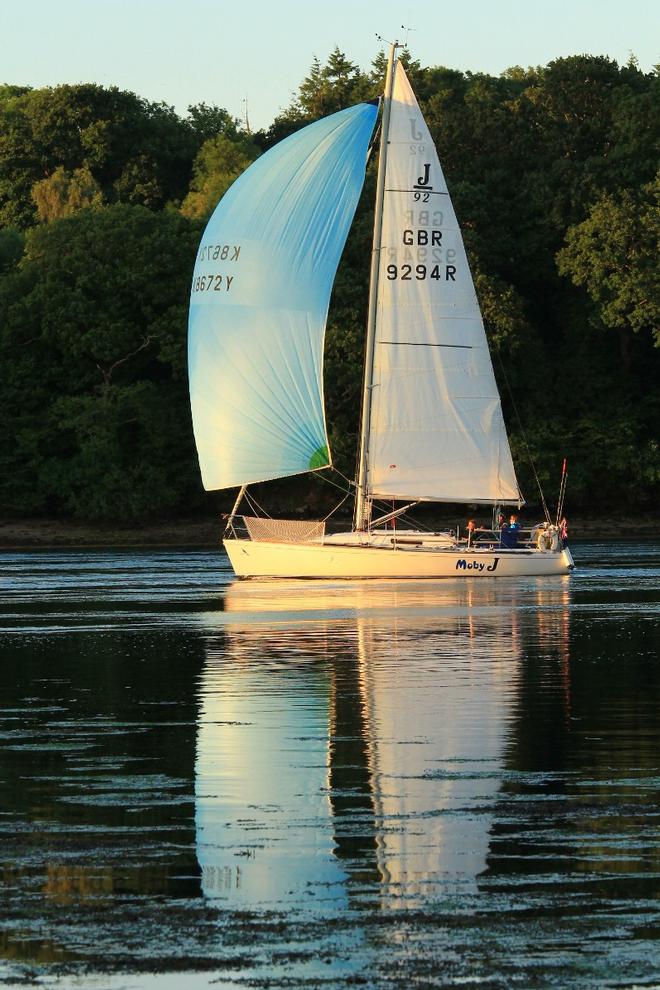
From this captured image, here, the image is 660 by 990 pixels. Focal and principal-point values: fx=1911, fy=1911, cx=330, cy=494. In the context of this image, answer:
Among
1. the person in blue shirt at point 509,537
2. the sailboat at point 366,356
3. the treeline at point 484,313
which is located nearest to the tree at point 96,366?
the treeline at point 484,313

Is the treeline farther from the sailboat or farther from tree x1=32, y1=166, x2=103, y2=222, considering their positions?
the sailboat

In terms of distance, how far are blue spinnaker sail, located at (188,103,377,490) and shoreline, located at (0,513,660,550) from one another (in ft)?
80.4

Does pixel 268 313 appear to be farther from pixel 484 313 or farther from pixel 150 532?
pixel 150 532

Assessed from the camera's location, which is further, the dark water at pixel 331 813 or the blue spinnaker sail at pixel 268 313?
the blue spinnaker sail at pixel 268 313

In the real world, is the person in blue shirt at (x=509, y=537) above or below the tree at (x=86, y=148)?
Result: below

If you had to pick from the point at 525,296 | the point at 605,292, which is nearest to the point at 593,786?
the point at 605,292

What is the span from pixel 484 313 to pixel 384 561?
91.9ft

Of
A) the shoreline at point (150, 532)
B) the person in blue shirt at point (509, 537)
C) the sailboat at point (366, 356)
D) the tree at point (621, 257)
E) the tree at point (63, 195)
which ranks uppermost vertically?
the tree at point (63, 195)

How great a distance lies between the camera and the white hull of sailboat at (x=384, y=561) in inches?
1794

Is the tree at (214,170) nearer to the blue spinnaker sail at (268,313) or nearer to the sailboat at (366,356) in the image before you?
the sailboat at (366,356)

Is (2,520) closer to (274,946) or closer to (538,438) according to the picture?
(538,438)

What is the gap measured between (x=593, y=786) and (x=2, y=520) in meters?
60.9

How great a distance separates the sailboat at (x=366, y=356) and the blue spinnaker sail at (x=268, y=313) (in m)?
0.03

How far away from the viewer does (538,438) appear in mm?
74688
